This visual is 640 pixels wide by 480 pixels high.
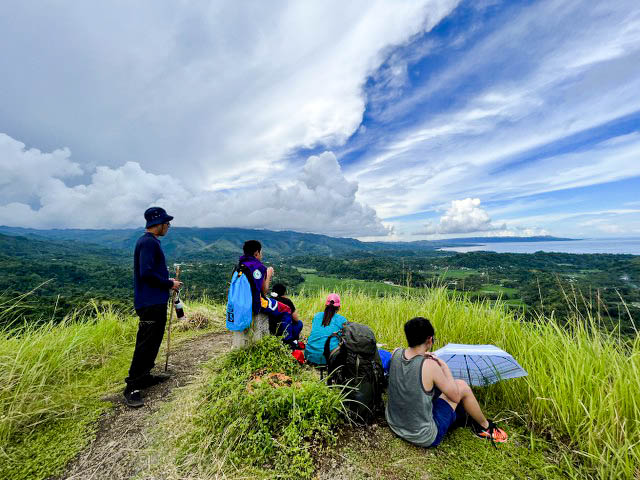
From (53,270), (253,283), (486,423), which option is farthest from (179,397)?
(53,270)

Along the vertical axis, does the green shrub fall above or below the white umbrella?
below

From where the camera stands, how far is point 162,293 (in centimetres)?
340

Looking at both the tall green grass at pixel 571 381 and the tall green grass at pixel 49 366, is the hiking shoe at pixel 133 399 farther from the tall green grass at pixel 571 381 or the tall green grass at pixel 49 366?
the tall green grass at pixel 571 381

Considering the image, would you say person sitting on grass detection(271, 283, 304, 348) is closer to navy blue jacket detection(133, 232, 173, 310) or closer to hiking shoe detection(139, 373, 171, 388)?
hiking shoe detection(139, 373, 171, 388)

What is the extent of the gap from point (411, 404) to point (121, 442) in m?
2.80

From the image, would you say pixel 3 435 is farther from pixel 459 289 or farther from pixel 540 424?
pixel 459 289

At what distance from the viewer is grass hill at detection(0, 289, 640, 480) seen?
220cm

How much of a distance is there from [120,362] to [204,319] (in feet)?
9.01

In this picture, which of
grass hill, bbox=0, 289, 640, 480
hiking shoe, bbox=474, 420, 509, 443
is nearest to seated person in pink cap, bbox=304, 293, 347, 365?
grass hill, bbox=0, 289, 640, 480

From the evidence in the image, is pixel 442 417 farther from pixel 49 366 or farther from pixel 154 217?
pixel 49 366

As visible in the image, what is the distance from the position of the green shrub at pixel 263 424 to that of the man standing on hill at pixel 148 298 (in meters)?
0.97

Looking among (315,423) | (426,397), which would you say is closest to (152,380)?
(315,423)

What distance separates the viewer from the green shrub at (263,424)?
226 centimetres

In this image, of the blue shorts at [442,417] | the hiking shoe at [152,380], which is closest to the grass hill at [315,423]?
the blue shorts at [442,417]
